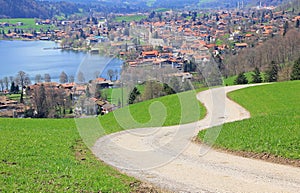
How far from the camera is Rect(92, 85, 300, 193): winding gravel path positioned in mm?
8891

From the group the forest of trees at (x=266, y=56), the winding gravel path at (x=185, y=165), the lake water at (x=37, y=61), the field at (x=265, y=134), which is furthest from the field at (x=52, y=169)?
the forest of trees at (x=266, y=56)

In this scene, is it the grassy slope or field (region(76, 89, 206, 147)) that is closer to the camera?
the grassy slope

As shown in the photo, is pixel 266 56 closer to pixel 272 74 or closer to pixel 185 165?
pixel 272 74

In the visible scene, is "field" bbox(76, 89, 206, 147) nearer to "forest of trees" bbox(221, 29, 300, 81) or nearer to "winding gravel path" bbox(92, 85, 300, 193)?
"winding gravel path" bbox(92, 85, 300, 193)

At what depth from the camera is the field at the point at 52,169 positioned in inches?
328

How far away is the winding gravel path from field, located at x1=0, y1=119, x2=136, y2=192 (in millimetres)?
743

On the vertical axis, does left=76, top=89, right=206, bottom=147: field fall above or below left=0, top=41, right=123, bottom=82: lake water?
above

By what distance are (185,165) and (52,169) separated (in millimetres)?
3479

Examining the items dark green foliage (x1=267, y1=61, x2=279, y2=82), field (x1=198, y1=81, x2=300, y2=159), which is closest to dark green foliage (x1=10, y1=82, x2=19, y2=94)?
dark green foliage (x1=267, y1=61, x2=279, y2=82)

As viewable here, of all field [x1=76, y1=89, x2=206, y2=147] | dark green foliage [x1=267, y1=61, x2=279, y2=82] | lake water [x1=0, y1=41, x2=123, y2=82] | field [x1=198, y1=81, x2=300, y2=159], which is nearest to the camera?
field [x1=198, y1=81, x2=300, y2=159]

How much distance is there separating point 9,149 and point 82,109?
8.65 metres

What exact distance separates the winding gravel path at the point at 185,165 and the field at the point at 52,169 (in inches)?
29.3

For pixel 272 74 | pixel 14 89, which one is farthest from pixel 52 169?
pixel 14 89

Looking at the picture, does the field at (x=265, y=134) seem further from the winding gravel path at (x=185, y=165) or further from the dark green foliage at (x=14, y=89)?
the dark green foliage at (x=14, y=89)
